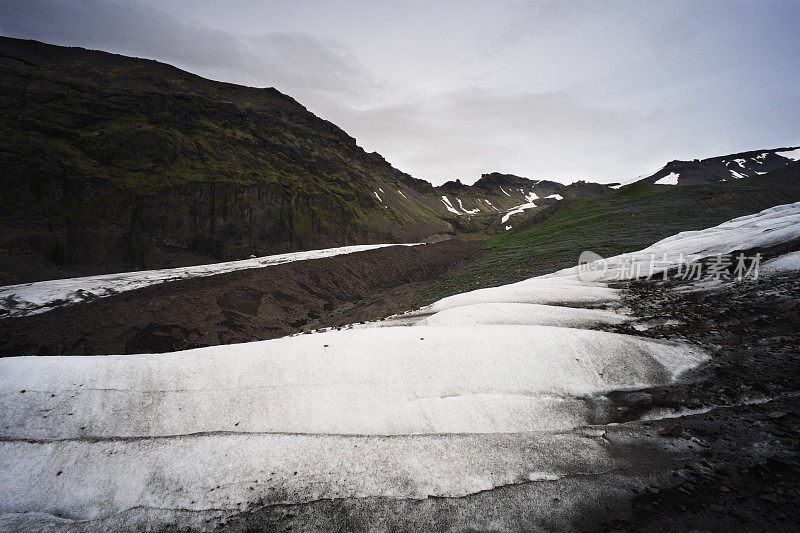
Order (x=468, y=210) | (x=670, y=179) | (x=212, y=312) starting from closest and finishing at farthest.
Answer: (x=212, y=312) < (x=670, y=179) < (x=468, y=210)

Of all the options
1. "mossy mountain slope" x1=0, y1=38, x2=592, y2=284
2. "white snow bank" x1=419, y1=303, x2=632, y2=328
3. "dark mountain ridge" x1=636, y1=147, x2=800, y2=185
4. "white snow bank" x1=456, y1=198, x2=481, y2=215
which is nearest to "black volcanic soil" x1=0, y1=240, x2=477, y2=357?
"white snow bank" x1=419, y1=303, x2=632, y2=328

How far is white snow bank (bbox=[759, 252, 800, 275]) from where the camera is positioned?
1077 centimetres

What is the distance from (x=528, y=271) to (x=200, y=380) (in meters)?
21.0

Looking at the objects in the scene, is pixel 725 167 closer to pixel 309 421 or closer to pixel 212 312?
pixel 212 312

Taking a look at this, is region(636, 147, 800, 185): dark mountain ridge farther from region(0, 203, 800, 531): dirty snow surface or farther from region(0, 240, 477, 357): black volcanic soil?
region(0, 203, 800, 531): dirty snow surface

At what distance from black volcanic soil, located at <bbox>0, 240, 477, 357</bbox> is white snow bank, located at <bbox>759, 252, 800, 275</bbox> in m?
16.0

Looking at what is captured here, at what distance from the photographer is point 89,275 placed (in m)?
29.0

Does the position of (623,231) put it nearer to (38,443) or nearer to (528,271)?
(528,271)

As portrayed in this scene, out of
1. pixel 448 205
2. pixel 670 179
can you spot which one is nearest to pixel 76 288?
pixel 670 179

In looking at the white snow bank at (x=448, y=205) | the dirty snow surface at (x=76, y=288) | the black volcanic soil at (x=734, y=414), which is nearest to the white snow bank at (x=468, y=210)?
the white snow bank at (x=448, y=205)

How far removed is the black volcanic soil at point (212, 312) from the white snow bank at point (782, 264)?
1595cm

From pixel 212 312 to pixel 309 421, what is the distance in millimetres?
17794

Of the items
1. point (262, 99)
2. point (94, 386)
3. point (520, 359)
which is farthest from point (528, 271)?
point (262, 99)

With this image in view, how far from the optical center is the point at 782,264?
1108cm
